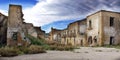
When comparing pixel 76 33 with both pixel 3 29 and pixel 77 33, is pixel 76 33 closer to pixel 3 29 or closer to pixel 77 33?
pixel 77 33

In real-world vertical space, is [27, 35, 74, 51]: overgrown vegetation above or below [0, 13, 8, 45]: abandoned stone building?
below

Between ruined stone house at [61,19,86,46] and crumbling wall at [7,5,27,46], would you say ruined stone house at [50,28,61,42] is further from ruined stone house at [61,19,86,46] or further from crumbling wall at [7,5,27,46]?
crumbling wall at [7,5,27,46]

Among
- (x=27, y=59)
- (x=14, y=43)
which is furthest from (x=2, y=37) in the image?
(x=27, y=59)

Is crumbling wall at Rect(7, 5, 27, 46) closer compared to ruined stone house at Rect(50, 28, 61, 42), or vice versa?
crumbling wall at Rect(7, 5, 27, 46)

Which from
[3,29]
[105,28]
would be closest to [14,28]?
[3,29]

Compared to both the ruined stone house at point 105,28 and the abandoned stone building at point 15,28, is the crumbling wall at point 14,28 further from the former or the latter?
the ruined stone house at point 105,28

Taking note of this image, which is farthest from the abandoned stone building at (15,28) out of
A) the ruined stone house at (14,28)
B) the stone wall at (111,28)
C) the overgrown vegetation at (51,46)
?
the stone wall at (111,28)

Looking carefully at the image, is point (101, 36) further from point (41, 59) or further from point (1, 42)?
point (41, 59)

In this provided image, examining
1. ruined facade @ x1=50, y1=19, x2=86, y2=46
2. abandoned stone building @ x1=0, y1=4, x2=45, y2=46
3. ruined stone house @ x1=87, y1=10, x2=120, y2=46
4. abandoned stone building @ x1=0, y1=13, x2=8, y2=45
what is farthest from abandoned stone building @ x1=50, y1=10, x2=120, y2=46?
abandoned stone building @ x1=0, y1=13, x2=8, y2=45

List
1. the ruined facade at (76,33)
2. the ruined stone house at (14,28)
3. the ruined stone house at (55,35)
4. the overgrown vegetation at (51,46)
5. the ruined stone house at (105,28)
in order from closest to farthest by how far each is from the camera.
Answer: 1. the overgrown vegetation at (51,46)
2. the ruined stone house at (14,28)
3. the ruined stone house at (105,28)
4. the ruined facade at (76,33)
5. the ruined stone house at (55,35)

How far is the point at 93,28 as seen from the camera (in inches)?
1592

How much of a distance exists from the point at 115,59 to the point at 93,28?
2743 cm

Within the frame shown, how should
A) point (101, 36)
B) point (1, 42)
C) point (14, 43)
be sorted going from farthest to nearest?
point (101, 36) → point (1, 42) → point (14, 43)

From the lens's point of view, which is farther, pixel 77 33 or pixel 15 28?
pixel 77 33
